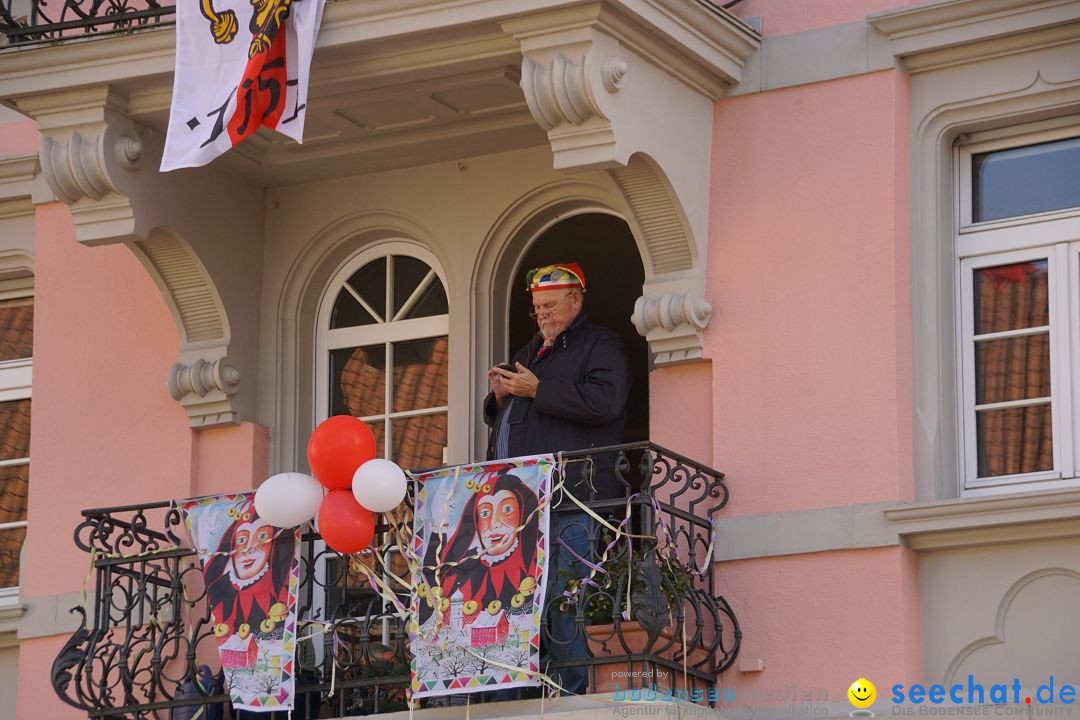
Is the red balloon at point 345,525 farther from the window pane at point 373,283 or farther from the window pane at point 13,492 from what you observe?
the window pane at point 13,492

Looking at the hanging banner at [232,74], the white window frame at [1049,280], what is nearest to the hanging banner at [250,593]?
the hanging banner at [232,74]

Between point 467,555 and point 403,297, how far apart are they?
2.48 metres

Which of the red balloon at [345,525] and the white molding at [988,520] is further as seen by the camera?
the red balloon at [345,525]

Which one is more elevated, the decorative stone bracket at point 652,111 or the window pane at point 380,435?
the decorative stone bracket at point 652,111

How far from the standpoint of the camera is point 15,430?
13.5 metres

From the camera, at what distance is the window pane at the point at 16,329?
1358 cm

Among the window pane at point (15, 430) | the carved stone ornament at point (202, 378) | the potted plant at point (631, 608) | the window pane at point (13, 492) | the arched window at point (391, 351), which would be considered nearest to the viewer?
the potted plant at point (631, 608)

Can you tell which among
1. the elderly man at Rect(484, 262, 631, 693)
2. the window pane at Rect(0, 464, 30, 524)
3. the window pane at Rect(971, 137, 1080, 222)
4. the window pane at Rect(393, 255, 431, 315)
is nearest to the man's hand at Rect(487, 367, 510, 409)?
the elderly man at Rect(484, 262, 631, 693)

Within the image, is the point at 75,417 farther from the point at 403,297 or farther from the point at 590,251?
the point at 590,251

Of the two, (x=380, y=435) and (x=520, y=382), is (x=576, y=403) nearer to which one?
(x=520, y=382)

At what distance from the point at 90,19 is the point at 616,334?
2968mm

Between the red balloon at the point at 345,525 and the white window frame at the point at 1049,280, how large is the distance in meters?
2.67

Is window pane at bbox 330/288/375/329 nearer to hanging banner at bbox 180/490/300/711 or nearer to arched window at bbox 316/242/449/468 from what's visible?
arched window at bbox 316/242/449/468

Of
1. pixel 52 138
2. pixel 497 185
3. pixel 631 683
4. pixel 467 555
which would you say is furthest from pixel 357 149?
pixel 631 683
